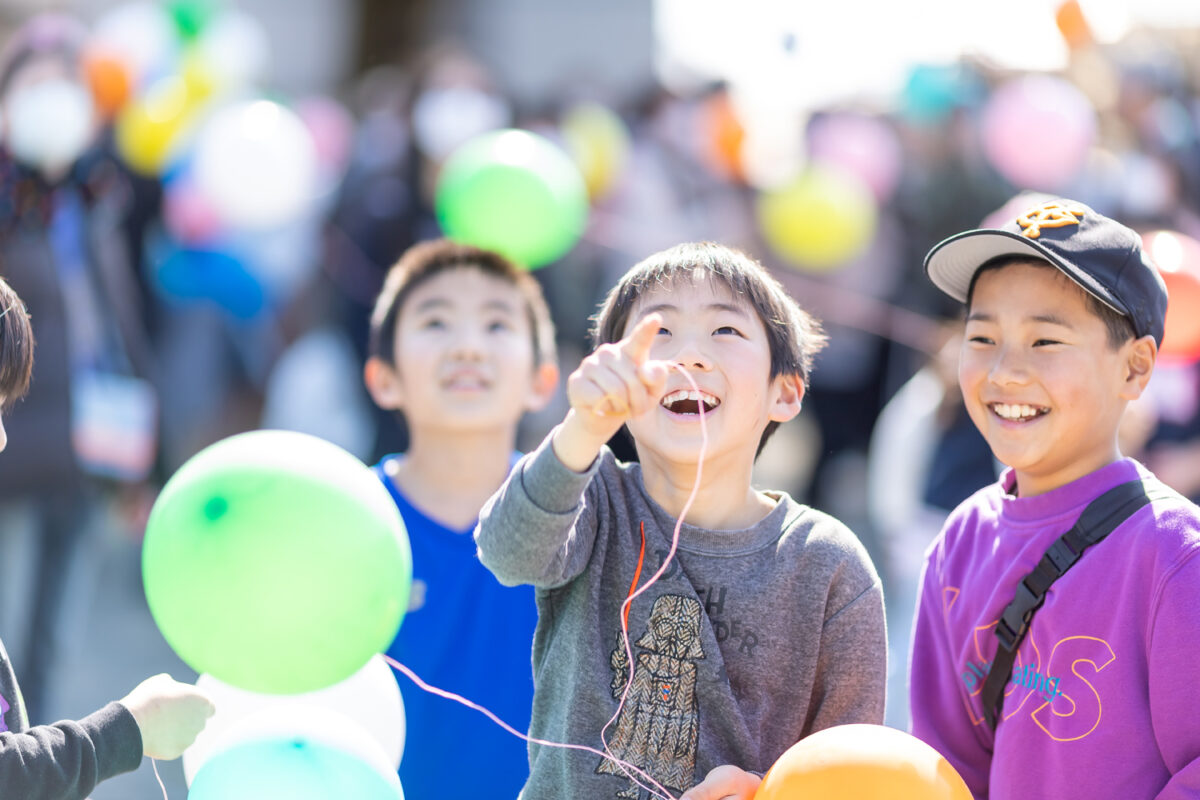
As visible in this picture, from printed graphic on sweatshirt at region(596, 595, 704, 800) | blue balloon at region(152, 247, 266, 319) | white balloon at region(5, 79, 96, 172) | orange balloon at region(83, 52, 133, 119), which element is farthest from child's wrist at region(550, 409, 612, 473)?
orange balloon at region(83, 52, 133, 119)

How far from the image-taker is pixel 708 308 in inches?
86.4

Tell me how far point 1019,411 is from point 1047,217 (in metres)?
0.34

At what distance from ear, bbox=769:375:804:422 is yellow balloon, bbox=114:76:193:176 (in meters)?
4.33

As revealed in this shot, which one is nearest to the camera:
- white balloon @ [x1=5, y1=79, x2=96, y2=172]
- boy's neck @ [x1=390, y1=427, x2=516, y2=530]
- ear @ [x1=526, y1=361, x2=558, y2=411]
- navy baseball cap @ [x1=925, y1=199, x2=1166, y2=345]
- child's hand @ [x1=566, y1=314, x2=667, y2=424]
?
child's hand @ [x1=566, y1=314, x2=667, y2=424]

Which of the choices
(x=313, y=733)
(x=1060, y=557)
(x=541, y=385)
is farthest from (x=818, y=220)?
(x=313, y=733)

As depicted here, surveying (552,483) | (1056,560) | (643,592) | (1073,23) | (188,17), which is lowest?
(643,592)

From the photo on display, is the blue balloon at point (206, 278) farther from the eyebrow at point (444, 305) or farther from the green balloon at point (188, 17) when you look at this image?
the eyebrow at point (444, 305)

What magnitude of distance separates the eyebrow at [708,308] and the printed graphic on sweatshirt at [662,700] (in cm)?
48

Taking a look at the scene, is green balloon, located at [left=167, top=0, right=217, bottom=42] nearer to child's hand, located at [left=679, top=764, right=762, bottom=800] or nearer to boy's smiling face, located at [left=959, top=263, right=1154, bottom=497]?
boy's smiling face, located at [left=959, top=263, right=1154, bottom=497]

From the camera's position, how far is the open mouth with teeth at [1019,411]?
2.26 metres

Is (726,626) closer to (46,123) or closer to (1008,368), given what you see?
(1008,368)

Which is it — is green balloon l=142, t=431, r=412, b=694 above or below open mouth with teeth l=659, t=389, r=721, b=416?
below

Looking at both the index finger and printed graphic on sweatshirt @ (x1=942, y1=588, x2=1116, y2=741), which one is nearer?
the index finger

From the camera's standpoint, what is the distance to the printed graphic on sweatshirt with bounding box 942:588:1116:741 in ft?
6.75
